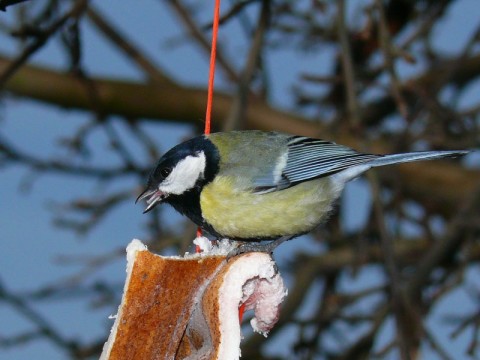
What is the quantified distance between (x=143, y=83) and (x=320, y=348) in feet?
4.71

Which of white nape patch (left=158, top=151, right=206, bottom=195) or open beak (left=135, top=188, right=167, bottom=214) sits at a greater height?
white nape patch (left=158, top=151, right=206, bottom=195)

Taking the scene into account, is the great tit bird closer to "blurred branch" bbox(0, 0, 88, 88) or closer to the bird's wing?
the bird's wing

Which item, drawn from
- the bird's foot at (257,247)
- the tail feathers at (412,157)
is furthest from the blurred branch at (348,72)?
the bird's foot at (257,247)

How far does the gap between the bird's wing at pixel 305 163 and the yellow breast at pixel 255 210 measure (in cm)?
2

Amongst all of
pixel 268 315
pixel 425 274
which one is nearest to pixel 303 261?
pixel 425 274

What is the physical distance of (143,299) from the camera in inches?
59.2

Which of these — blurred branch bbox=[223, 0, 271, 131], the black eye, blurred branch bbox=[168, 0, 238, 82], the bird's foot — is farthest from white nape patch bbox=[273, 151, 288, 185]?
blurred branch bbox=[168, 0, 238, 82]

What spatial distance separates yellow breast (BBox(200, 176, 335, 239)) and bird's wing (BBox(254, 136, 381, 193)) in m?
0.02

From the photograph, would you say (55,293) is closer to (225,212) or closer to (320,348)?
(320,348)

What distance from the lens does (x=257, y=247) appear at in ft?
6.29

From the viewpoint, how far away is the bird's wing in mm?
2062

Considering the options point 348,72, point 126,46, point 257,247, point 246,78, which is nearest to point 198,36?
point 126,46

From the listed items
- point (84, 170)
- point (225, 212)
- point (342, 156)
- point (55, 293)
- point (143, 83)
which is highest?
point (143, 83)

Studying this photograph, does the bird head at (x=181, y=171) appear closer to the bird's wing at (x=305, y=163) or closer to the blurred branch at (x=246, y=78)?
the bird's wing at (x=305, y=163)
